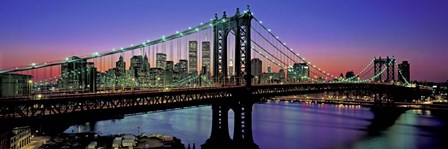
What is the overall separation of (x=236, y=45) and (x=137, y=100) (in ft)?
33.6

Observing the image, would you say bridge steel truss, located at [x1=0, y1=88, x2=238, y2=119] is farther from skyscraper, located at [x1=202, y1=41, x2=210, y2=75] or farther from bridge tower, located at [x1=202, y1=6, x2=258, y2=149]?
skyscraper, located at [x1=202, y1=41, x2=210, y2=75]

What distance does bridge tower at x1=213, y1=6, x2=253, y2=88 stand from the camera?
119ft

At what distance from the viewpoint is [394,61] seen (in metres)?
121

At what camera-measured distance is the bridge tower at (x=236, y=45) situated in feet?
119

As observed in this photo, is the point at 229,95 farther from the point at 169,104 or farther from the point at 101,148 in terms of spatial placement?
the point at 101,148

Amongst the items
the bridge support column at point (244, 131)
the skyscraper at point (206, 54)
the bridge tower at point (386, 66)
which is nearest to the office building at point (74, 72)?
the skyscraper at point (206, 54)

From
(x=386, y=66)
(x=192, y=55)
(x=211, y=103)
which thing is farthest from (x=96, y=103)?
(x=386, y=66)

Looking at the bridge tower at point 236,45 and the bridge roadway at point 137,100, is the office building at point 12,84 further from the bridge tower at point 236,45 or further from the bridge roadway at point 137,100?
the bridge tower at point 236,45

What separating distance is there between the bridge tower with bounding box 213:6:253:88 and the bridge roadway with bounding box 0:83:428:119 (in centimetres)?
178

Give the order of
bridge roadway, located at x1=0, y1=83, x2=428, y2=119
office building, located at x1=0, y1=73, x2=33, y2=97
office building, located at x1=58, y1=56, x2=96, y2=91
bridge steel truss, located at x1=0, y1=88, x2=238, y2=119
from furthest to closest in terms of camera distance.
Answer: office building, located at x1=58, y1=56, x2=96, y2=91 → office building, located at x1=0, y1=73, x2=33, y2=97 → bridge roadway, located at x1=0, y1=83, x2=428, y2=119 → bridge steel truss, located at x1=0, y1=88, x2=238, y2=119

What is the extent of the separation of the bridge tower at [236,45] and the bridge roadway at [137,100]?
1775mm

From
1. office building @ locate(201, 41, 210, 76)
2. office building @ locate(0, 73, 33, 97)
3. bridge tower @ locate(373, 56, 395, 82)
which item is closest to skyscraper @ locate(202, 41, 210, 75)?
office building @ locate(201, 41, 210, 76)

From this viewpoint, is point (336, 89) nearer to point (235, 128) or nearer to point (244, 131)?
point (244, 131)

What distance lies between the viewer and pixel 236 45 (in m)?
36.2
